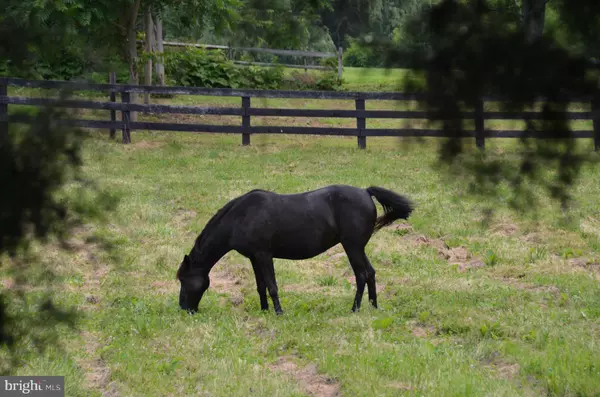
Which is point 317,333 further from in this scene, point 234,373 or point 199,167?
point 199,167

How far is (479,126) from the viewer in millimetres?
2684

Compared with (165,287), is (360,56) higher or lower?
higher

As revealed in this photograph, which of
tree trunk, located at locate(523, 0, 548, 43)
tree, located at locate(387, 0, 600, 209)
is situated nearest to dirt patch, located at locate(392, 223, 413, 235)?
tree, located at locate(387, 0, 600, 209)

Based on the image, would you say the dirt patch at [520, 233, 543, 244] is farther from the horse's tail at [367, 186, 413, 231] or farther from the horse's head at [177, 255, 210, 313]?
the horse's head at [177, 255, 210, 313]

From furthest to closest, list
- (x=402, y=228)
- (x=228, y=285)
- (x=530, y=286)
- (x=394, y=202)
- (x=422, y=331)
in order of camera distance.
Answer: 1. (x=402, y=228)
2. (x=228, y=285)
3. (x=530, y=286)
4. (x=394, y=202)
5. (x=422, y=331)

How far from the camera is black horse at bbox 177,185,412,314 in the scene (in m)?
7.93

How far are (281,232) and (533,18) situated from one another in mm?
5633

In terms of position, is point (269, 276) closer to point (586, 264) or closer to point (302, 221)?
point (302, 221)

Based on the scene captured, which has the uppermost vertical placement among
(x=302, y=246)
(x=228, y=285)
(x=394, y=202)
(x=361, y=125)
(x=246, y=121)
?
(x=246, y=121)

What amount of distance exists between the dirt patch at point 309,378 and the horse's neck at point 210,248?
67.1 inches

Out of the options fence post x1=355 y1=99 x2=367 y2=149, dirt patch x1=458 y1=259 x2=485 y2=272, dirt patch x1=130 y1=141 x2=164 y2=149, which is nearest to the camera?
dirt patch x1=458 y1=259 x2=485 y2=272

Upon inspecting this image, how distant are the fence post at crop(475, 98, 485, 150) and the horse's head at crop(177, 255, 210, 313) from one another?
17.8ft

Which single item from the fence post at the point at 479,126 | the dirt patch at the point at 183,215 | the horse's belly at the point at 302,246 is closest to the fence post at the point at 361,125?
the dirt patch at the point at 183,215

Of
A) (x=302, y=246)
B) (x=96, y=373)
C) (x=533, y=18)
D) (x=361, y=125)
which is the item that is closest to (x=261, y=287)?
(x=302, y=246)
